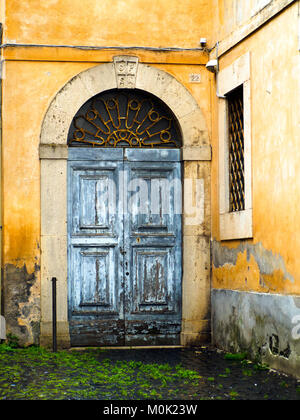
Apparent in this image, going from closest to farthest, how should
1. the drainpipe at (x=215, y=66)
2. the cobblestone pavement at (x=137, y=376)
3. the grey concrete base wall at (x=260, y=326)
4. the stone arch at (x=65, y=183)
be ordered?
the cobblestone pavement at (x=137, y=376)
the grey concrete base wall at (x=260, y=326)
the stone arch at (x=65, y=183)
the drainpipe at (x=215, y=66)

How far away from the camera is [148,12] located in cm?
926

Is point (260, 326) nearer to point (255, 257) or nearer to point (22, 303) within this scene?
point (255, 257)

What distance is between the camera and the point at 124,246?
9.17 metres

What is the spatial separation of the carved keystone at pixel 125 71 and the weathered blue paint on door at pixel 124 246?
882 mm

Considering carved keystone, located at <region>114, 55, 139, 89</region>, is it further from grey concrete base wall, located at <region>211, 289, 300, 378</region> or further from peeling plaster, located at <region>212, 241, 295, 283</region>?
grey concrete base wall, located at <region>211, 289, 300, 378</region>

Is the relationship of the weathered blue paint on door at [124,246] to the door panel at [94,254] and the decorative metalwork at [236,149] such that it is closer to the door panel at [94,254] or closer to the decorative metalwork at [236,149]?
the door panel at [94,254]

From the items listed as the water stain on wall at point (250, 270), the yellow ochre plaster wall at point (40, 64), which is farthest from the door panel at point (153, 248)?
the yellow ochre plaster wall at point (40, 64)

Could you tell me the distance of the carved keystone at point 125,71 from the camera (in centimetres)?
914

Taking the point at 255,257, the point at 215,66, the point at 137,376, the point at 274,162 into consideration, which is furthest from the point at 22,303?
the point at 215,66

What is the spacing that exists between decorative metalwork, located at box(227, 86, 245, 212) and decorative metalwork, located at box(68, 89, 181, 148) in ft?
2.71

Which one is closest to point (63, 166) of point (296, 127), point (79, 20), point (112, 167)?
point (112, 167)

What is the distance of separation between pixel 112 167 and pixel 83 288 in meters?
1.63

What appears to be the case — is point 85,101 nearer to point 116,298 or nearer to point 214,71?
point 214,71

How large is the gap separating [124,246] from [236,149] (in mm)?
1928
